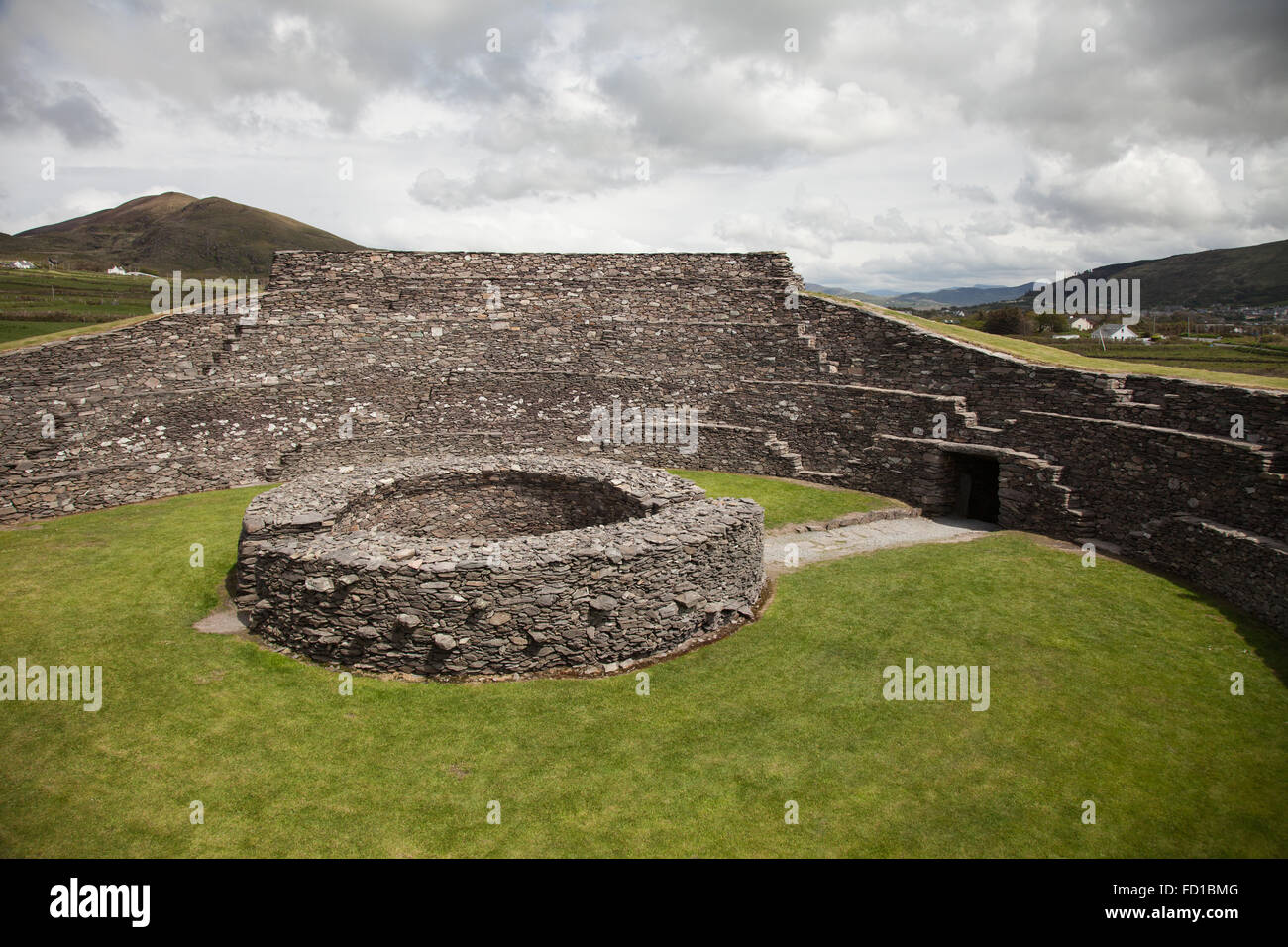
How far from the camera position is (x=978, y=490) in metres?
19.0

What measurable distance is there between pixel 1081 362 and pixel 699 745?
17.1 meters

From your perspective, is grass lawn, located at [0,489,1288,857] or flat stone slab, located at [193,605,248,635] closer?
grass lawn, located at [0,489,1288,857]

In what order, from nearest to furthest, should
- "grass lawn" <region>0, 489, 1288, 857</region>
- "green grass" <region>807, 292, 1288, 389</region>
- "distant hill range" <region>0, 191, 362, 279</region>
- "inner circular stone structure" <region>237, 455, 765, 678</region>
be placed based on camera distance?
"grass lawn" <region>0, 489, 1288, 857</region> < "inner circular stone structure" <region>237, 455, 765, 678</region> < "green grass" <region>807, 292, 1288, 389</region> < "distant hill range" <region>0, 191, 362, 279</region>

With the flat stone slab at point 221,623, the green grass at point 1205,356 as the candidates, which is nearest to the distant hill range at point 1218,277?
the green grass at point 1205,356

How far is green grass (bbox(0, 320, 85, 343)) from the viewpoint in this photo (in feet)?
97.1

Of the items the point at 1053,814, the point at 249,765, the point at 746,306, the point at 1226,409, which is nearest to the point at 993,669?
the point at 1053,814

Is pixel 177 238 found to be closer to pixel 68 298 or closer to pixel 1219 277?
pixel 68 298

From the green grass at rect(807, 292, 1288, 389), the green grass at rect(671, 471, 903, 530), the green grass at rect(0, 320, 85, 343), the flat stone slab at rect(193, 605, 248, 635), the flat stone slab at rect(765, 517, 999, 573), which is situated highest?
the green grass at rect(0, 320, 85, 343)

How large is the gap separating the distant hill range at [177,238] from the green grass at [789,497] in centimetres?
12001

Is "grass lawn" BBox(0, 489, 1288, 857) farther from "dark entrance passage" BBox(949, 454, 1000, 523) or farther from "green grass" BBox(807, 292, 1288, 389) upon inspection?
"dark entrance passage" BBox(949, 454, 1000, 523)

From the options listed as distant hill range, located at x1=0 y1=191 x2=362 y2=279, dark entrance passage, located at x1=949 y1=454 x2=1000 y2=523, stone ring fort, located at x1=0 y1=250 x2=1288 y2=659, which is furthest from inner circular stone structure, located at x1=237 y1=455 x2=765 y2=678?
distant hill range, located at x1=0 y1=191 x2=362 y2=279

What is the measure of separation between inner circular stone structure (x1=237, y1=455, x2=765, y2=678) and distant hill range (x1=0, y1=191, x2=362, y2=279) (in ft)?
410

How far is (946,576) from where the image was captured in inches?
509

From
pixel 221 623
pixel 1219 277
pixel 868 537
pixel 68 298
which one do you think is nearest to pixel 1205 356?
pixel 868 537
